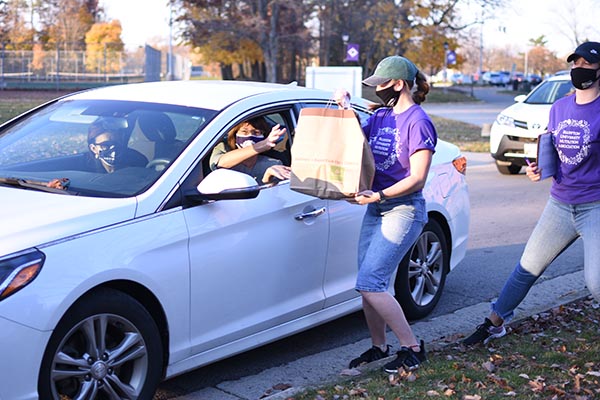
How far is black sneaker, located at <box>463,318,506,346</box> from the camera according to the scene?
5359 millimetres

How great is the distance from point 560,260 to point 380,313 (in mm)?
4296

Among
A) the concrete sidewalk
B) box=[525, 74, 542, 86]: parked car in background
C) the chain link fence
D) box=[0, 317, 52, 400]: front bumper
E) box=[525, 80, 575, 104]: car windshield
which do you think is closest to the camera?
box=[0, 317, 52, 400]: front bumper

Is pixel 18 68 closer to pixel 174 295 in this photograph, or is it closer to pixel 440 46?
pixel 440 46

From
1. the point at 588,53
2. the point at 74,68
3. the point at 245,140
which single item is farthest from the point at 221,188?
the point at 74,68

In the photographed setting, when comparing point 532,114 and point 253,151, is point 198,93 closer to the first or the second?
point 253,151

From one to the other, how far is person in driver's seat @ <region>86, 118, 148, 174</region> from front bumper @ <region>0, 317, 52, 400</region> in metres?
1.25

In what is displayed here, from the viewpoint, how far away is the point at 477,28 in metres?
58.7

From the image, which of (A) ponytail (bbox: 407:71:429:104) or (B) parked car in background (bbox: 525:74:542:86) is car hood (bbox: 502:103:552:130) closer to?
(A) ponytail (bbox: 407:71:429:104)

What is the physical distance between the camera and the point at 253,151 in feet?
16.0

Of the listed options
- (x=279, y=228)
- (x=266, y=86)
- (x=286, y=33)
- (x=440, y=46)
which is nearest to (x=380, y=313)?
(x=279, y=228)

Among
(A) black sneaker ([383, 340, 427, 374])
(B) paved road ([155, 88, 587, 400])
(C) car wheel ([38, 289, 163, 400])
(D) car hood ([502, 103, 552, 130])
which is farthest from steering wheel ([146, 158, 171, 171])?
(D) car hood ([502, 103, 552, 130])

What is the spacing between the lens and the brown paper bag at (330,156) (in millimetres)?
4461

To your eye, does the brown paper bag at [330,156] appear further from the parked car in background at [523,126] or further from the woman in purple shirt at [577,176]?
the parked car in background at [523,126]

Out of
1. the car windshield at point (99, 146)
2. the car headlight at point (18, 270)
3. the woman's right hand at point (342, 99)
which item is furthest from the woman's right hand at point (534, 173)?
the car headlight at point (18, 270)
